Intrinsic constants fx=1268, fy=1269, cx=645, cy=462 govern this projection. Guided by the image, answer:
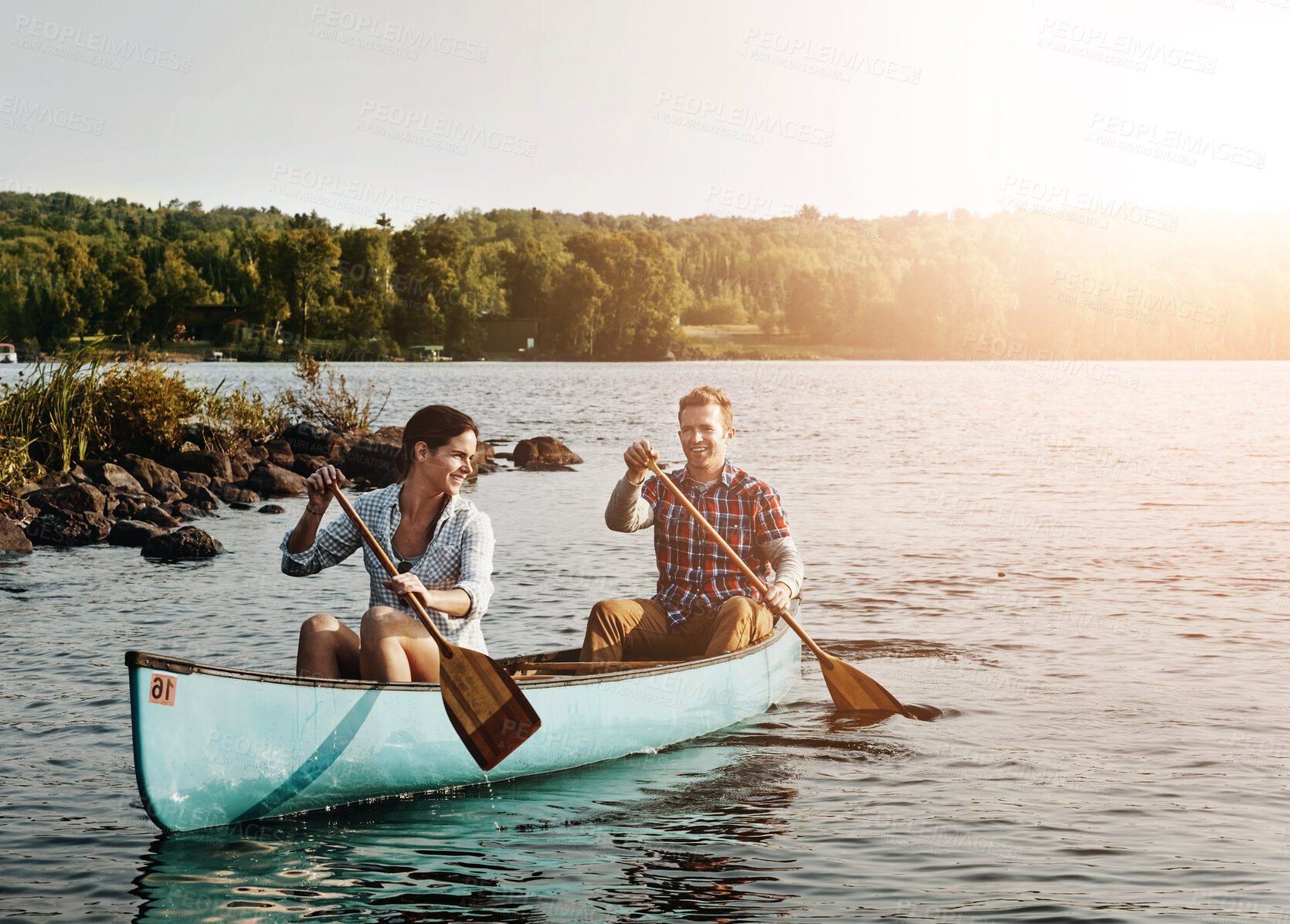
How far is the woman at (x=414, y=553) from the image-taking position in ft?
17.5

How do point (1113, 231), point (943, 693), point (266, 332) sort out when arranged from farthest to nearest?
1. point (1113, 231)
2. point (266, 332)
3. point (943, 693)

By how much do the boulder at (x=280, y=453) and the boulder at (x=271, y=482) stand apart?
1.08 meters

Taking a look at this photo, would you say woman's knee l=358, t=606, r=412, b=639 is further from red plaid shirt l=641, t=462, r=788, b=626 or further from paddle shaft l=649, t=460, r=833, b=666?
red plaid shirt l=641, t=462, r=788, b=626

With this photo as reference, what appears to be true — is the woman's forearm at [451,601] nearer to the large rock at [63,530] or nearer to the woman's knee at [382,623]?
the woman's knee at [382,623]

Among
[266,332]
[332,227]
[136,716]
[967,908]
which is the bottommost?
[967,908]

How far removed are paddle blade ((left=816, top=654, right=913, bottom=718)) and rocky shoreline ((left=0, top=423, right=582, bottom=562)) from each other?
8.82 m

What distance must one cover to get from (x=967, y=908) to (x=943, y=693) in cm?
364

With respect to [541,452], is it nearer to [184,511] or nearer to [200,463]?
[200,463]

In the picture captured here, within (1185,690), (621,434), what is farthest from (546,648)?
(621,434)

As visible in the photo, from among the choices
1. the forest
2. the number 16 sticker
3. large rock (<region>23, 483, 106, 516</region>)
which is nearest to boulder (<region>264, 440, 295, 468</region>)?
large rock (<region>23, 483, 106, 516</region>)

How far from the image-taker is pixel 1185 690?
27.6 feet

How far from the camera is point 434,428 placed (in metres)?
5.26

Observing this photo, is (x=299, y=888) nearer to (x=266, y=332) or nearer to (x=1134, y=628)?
(x=1134, y=628)

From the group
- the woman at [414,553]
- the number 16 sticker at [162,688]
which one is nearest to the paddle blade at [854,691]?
the woman at [414,553]
